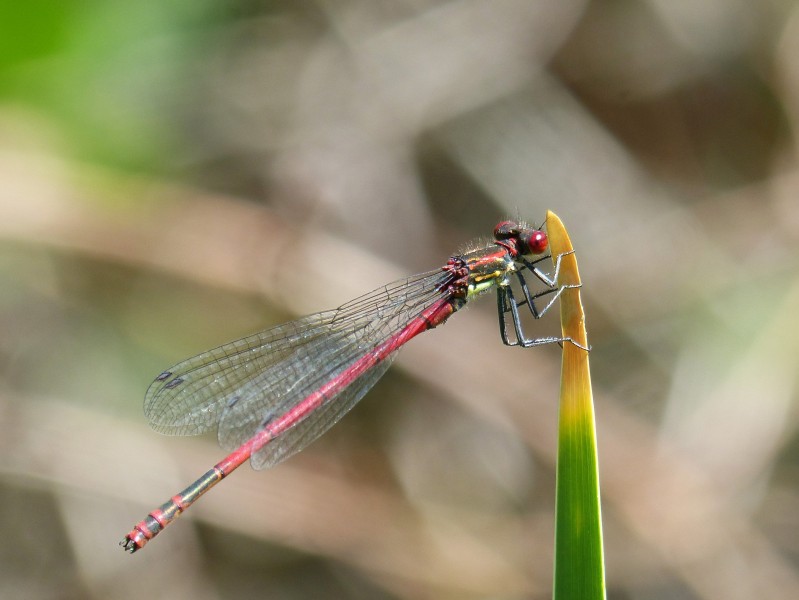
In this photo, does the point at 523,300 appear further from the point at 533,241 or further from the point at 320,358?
the point at 320,358

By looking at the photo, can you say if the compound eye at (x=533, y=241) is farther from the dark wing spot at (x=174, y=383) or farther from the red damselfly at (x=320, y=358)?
the dark wing spot at (x=174, y=383)

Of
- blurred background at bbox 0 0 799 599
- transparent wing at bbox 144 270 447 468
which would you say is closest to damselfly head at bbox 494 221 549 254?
transparent wing at bbox 144 270 447 468

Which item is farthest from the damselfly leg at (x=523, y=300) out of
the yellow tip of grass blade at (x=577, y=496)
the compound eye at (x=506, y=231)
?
the yellow tip of grass blade at (x=577, y=496)

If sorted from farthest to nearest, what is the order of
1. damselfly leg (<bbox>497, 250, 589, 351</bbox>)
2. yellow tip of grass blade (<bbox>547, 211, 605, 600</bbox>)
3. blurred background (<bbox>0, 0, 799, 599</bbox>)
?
blurred background (<bbox>0, 0, 799, 599</bbox>) < damselfly leg (<bbox>497, 250, 589, 351</bbox>) < yellow tip of grass blade (<bbox>547, 211, 605, 600</bbox>)

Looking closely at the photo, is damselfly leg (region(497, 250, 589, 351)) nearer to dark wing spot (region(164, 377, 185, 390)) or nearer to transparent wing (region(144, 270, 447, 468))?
transparent wing (region(144, 270, 447, 468))

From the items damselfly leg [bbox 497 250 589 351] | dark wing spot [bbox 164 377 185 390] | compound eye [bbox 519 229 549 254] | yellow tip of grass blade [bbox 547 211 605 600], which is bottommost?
yellow tip of grass blade [bbox 547 211 605 600]

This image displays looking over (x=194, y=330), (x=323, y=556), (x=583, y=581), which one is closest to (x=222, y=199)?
(x=194, y=330)

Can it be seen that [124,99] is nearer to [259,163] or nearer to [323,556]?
[259,163]
